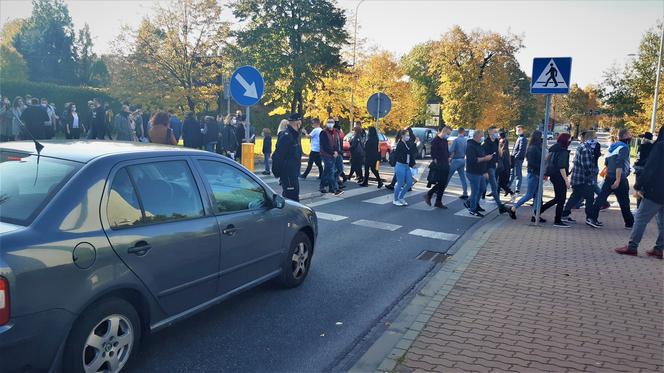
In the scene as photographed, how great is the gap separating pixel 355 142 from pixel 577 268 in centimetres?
907

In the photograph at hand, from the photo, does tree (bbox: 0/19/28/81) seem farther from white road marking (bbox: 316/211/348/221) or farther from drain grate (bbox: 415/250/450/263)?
drain grate (bbox: 415/250/450/263)

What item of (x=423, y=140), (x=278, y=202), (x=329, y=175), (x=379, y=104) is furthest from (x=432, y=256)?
(x=423, y=140)

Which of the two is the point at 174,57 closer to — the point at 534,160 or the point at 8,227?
the point at 534,160

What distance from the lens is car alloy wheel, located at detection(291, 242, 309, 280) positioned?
575cm

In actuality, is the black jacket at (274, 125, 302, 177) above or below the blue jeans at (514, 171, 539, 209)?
above

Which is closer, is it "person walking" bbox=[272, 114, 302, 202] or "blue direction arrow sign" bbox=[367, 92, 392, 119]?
"person walking" bbox=[272, 114, 302, 202]

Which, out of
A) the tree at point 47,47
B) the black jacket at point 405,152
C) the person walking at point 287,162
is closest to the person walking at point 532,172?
the black jacket at point 405,152

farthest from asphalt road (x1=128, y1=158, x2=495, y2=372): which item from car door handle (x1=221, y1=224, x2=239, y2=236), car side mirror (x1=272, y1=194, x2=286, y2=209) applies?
car side mirror (x1=272, y1=194, x2=286, y2=209)

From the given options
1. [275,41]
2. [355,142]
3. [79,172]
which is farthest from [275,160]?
[275,41]

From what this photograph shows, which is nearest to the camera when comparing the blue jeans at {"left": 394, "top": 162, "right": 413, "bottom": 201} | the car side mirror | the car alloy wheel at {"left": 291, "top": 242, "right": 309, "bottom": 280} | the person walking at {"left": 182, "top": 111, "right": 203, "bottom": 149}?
the car side mirror

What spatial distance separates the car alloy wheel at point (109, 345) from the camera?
3.30 metres

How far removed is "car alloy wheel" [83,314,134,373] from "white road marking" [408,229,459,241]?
6.29 m

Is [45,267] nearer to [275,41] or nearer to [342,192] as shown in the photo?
[342,192]

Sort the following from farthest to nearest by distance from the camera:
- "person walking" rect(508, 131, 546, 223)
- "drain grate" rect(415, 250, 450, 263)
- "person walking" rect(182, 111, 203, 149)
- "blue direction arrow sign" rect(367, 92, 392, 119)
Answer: "blue direction arrow sign" rect(367, 92, 392, 119)
"person walking" rect(182, 111, 203, 149)
"person walking" rect(508, 131, 546, 223)
"drain grate" rect(415, 250, 450, 263)
